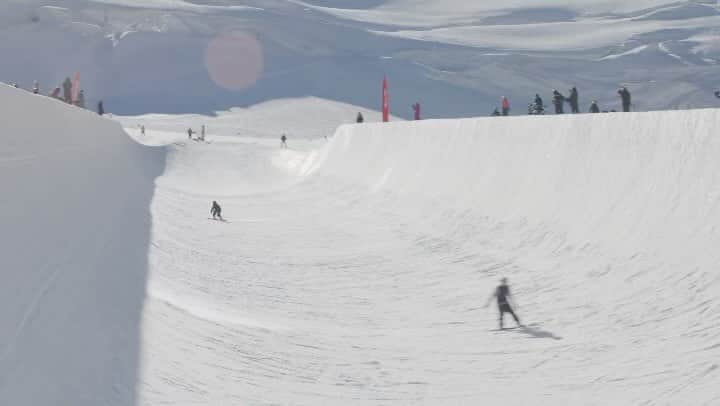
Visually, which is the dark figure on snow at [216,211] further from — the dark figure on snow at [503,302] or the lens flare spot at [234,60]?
the lens flare spot at [234,60]

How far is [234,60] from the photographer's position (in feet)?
313

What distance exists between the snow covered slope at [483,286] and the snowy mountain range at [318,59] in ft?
221

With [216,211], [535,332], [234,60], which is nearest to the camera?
[535,332]

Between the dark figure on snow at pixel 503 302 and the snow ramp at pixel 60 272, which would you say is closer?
the snow ramp at pixel 60 272

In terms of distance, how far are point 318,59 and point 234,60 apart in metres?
9.50

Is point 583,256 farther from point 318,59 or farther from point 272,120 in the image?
point 318,59

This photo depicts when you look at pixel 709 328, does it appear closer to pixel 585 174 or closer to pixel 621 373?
pixel 621 373

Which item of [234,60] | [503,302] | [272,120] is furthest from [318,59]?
[503,302]

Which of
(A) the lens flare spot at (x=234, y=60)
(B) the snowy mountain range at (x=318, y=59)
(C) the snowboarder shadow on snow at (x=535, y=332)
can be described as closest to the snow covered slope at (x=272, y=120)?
(B) the snowy mountain range at (x=318, y=59)

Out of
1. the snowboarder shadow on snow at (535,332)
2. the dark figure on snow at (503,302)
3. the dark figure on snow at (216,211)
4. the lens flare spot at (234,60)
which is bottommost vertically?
the dark figure on snow at (216,211)

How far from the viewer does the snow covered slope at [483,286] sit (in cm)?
948

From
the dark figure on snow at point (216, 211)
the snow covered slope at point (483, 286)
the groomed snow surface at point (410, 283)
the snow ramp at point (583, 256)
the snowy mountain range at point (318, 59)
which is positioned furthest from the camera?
the snowy mountain range at point (318, 59)

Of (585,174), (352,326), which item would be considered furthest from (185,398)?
(585,174)

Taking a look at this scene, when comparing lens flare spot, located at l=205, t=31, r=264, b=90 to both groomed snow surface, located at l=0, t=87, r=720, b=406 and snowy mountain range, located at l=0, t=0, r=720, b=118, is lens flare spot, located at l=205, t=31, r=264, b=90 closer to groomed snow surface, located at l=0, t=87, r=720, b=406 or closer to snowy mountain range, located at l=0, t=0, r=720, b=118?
snowy mountain range, located at l=0, t=0, r=720, b=118
